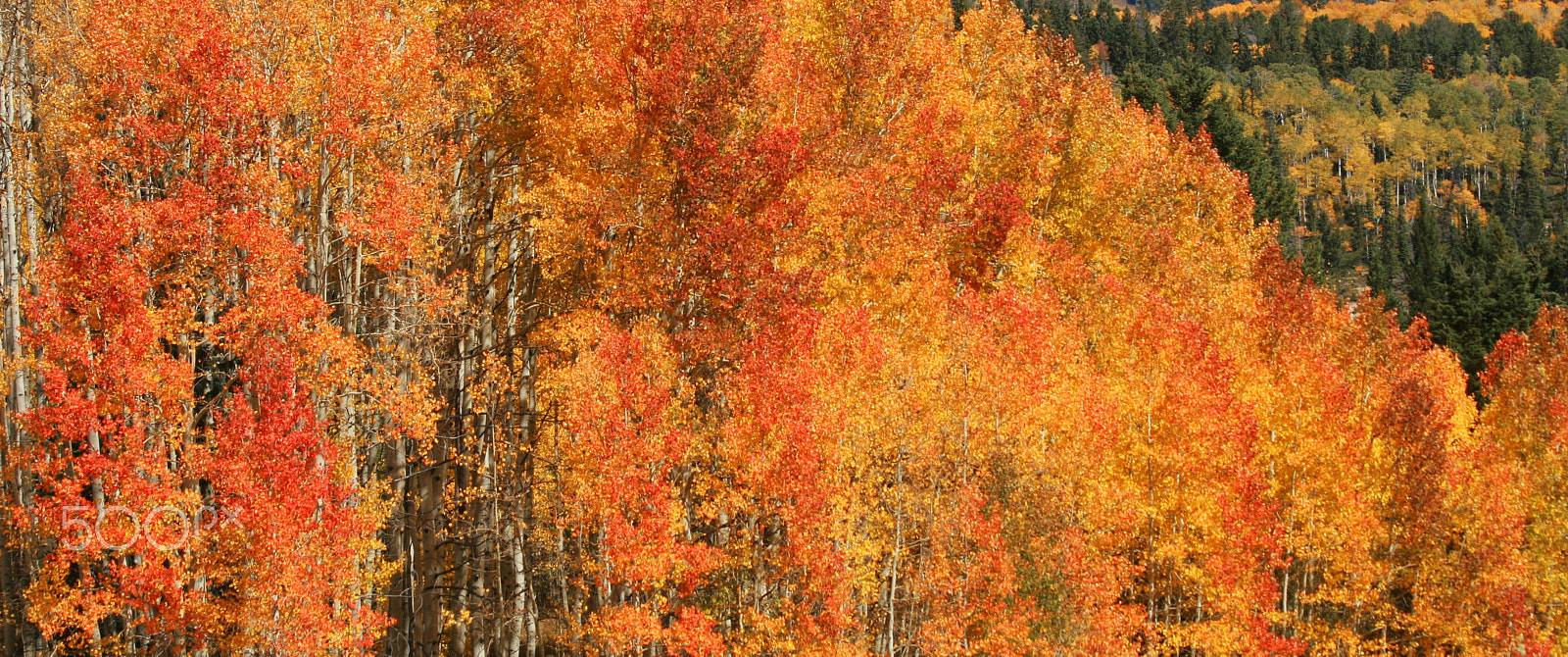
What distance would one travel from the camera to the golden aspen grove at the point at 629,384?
18094mm

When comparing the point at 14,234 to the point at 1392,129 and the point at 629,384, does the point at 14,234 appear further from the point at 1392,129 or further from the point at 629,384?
the point at 1392,129

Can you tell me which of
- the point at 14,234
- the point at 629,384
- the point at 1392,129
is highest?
the point at 1392,129

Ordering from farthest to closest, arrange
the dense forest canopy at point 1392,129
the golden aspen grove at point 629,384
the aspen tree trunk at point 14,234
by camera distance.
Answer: the dense forest canopy at point 1392,129 → the aspen tree trunk at point 14,234 → the golden aspen grove at point 629,384

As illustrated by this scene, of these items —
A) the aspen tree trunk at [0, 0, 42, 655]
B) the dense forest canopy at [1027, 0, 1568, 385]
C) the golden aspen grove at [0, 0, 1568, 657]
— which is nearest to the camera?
the golden aspen grove at [0, 0, 1568, 657]

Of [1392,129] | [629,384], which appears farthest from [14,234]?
[1392,129]

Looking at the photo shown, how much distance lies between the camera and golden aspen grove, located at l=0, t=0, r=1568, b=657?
1809cm

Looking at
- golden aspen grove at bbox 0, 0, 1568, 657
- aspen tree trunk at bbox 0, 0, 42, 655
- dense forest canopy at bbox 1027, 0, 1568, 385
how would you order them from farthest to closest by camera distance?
dense forest canopy at bbox 1027, 0, 1568, 385, aspen tree trunk at bbox 0, 0, 42, 655, golden aspen grove at bbox 0, 0, 1568, 657

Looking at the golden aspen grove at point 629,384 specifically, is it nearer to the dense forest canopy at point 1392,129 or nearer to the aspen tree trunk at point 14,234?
the aspen tree trunk at point 14,234

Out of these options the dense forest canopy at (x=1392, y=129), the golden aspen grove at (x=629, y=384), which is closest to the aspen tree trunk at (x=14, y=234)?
the golden aspen grove at (x=629, y=384)

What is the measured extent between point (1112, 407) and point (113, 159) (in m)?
22.8

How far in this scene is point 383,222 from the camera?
1848 cm

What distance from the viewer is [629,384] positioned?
21.3 m

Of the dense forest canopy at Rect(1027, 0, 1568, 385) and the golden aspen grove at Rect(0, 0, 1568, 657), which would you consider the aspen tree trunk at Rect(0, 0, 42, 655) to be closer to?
the golden aspen grove at Rect(0, 0, 1568, 657)

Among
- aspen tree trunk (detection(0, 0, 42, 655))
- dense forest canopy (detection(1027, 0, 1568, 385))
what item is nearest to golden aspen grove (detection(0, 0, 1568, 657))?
aspen tree trunk (detection(0, 0, 42, 655))
